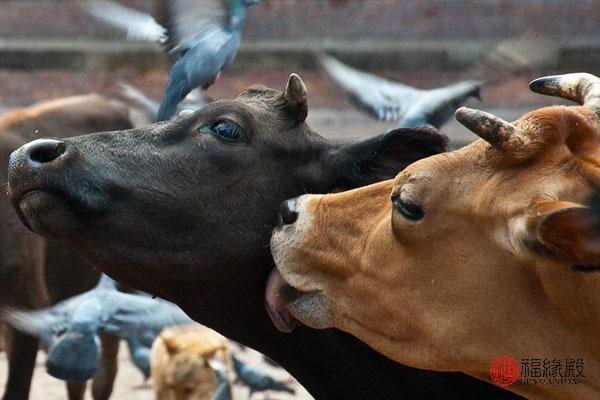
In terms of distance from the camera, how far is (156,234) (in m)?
4.50

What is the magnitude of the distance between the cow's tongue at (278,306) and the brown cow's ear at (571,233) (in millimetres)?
908

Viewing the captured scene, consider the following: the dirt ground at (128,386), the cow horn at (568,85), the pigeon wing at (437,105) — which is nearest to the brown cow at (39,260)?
the dirt ground at (128,386)

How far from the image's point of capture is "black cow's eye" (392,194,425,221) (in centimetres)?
389

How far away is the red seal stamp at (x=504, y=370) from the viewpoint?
3854 mm

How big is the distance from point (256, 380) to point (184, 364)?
0.38 metres

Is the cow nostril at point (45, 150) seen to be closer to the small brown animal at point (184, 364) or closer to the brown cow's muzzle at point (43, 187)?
the brown cow's muzzle at point (43, 187)

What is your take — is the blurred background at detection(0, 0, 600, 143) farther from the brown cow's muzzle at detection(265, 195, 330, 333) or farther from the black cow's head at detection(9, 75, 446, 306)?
the brown cow's muzzle at detection(265, 195, 330, 333)

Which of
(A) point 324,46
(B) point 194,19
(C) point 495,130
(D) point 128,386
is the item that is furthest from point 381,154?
(A) point 324,46

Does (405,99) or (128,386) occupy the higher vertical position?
(405,99)

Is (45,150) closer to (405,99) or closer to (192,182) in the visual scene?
(192,182)

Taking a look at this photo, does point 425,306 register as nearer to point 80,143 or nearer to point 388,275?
point 388,275

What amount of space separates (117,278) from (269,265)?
47cm

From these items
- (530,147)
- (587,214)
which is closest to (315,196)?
(530,147)

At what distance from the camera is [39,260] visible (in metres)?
7.25
